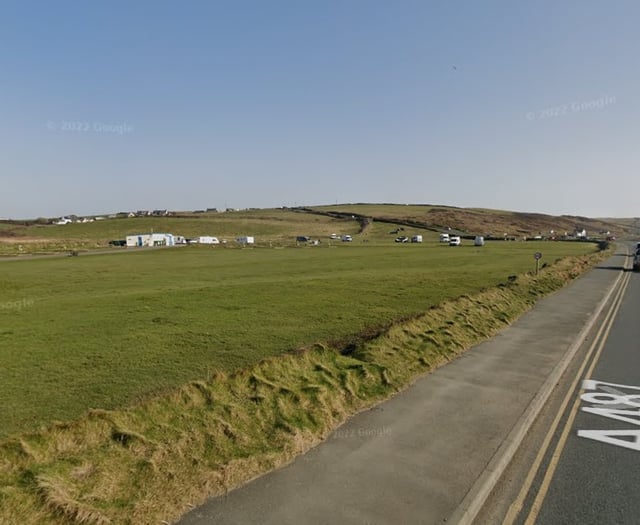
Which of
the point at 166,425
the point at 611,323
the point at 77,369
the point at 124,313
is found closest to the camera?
the point at 166,425

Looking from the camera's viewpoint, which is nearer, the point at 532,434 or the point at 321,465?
the point at 321,465

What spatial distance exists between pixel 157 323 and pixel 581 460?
15735mm

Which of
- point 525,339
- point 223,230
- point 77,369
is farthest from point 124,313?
point 223,230

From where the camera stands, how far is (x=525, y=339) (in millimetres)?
15227

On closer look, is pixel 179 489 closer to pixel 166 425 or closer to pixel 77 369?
pixel 166 425

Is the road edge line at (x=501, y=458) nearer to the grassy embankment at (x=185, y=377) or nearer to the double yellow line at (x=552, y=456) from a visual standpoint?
the double yellow line at (x=552, y=456)

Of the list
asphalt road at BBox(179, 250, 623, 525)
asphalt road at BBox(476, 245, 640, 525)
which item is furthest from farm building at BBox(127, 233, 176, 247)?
asphalt road at BBox(476, 245, 640, 525)

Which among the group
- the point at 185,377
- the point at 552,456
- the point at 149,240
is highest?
the point at 149,240

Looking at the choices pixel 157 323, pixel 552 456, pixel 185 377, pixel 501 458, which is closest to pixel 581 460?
pixel 552 456

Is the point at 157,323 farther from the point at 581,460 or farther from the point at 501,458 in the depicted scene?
the point at 581,460

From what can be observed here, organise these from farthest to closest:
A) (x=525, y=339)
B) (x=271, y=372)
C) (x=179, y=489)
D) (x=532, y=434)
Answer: (x=525, y=339)
(x=271, y=372)
(x=532, y=434)
(x=179, y=489)

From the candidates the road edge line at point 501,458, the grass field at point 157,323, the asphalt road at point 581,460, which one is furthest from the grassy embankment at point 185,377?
the asphalt road at point 581,460

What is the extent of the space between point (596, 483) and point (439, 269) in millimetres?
34318

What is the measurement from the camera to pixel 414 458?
718cm
